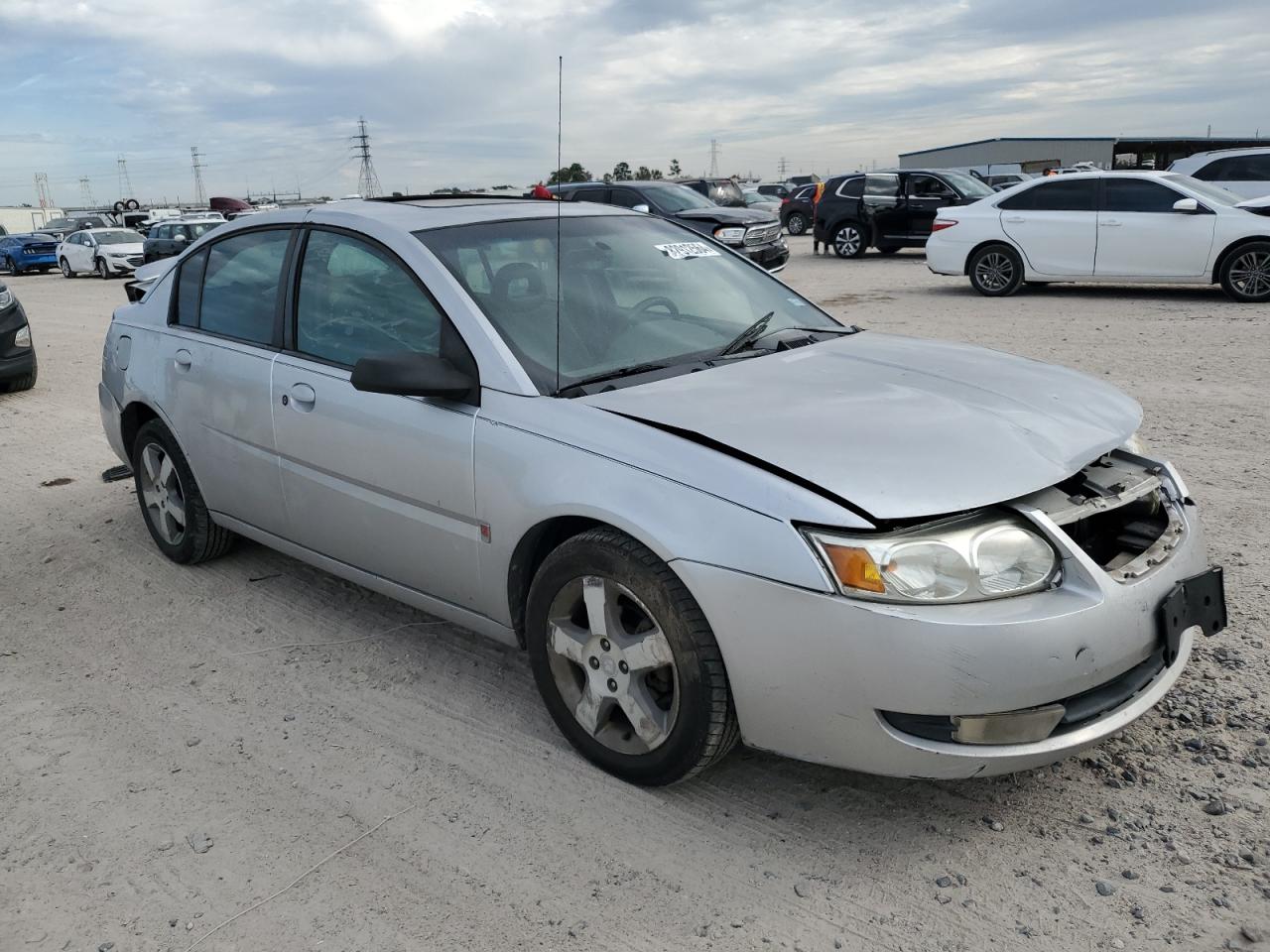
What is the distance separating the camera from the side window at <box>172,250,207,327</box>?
15.3ft

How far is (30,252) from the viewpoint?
32.6 meters

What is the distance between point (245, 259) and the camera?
445cm

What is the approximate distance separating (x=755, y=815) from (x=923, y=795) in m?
0.49

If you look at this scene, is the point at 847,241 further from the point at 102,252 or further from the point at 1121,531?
the point at 102,252

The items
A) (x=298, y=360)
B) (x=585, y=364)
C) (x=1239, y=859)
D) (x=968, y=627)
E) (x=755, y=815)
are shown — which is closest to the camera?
(x=968, y=627)

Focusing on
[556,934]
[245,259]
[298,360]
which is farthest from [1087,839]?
[245,259]

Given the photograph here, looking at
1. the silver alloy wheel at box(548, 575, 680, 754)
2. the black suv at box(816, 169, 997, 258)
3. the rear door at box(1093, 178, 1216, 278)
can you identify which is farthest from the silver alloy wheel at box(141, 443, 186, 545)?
the black suv at box(816, 169, 997, 258)

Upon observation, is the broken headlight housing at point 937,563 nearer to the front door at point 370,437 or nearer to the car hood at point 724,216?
the front door at point 370,437

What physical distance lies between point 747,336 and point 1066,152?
7595 centimetres

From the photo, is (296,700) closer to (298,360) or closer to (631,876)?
(298,360)

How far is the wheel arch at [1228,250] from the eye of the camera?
11.5 meters

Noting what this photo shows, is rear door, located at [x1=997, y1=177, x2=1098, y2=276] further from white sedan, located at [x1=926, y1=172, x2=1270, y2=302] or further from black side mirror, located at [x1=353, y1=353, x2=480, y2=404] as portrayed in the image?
black side mirror, located at [x1=353, y1=353, x2=480, y2=404]

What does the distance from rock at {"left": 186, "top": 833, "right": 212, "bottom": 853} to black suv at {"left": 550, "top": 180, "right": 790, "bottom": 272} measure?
11738mm

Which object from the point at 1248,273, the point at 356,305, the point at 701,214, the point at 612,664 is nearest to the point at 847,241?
the point at 701,214
